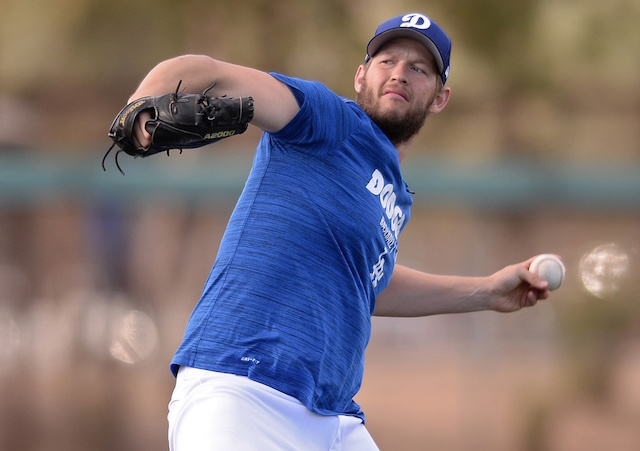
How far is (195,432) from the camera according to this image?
10.0 ft

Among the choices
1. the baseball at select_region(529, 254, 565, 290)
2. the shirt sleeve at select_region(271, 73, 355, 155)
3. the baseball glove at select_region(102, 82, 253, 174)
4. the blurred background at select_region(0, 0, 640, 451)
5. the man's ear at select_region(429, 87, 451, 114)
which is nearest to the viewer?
the baseball glove at select_region(102, 82, 253, 174)

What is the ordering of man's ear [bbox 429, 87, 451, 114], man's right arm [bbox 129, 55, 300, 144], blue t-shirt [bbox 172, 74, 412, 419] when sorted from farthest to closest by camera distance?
man's ear [bbox 429, 87, 451, 114]
blue t-shirt [bbox 172, 74, 412, 419]
man's right arm [bbox 129, 55, 300, 144]

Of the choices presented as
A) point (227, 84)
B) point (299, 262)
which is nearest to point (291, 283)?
point (299, 262)

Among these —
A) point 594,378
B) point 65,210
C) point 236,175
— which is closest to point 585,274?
point 594,378

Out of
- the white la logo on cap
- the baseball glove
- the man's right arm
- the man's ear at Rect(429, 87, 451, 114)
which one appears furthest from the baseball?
the baseball glove

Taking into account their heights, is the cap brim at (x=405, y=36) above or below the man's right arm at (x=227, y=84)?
above

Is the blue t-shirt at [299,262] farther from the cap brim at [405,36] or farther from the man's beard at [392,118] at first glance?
the cap brim at [405,36]

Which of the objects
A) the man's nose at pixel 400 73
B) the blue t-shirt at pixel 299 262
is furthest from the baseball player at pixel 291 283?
the man's nose at pixel 400 73

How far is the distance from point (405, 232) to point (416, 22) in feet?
21.2

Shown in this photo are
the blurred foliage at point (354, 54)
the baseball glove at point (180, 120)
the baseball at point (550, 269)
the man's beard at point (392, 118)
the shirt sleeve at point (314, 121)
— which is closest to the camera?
the baseball glove at point (180, 120)

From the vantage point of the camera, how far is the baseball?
4.29 m

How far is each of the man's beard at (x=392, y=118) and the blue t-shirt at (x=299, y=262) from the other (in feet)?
0.86

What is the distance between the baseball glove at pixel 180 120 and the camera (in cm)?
254

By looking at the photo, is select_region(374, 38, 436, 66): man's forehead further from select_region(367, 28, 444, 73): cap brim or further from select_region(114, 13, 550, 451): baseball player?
select_region(114, 13, 550, 451): baseball player
